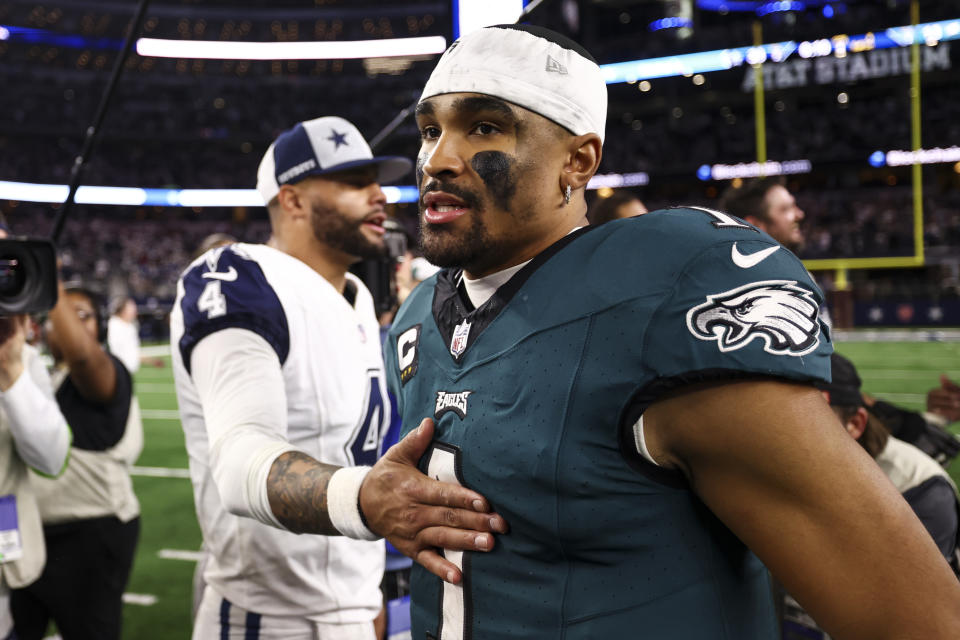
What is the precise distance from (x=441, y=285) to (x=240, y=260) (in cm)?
72

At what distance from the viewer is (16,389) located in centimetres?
228

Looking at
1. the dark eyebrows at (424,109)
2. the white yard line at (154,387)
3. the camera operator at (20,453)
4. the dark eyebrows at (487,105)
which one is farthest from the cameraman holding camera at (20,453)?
the white yard line at (154,387)

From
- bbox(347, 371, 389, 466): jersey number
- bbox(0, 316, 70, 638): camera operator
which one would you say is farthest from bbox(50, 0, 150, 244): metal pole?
bbox(347, 371, 389, 466): jersey number

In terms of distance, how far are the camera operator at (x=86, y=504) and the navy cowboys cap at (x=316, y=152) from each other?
1.07 metres

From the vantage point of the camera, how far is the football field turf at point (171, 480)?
448 centimetres

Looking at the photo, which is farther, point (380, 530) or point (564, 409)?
point (380, 530)

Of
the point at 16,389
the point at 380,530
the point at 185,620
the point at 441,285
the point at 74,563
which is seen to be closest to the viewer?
the point at 380,530

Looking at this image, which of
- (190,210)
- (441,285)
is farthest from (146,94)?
(441,285)

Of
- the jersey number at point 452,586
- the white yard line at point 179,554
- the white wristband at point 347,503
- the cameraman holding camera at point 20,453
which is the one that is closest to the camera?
the jersey number at point 452,586

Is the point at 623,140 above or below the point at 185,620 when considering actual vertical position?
above

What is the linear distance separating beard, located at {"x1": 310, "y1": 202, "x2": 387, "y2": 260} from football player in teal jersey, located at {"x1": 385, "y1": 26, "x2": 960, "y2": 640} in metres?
1.17

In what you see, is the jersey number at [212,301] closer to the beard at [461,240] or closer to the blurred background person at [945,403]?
the beard at [461,240]

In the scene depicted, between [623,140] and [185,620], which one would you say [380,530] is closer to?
[185,620]

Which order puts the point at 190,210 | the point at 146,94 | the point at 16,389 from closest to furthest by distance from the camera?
the point at 16,389 → the point at 146,94 → the point at 190,210
